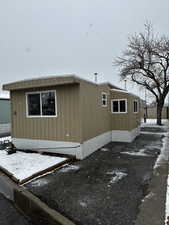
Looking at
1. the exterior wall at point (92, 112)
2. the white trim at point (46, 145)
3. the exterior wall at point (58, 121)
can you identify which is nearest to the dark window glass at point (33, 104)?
the exterior wall at point (58, 121)

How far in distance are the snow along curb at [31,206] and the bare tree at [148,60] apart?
16010 mm

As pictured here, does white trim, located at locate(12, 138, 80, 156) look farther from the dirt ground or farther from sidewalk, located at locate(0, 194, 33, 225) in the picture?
sidewalk, located at locate(0, 194, 33, 225)

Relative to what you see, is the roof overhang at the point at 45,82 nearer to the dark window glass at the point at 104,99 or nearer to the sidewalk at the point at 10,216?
the dark window glass at the point at 104,99

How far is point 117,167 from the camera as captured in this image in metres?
4.95

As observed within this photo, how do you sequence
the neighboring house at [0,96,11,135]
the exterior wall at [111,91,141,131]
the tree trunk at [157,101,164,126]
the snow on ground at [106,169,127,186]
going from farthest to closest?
the tree trunk at [157,101,164,126], the neighboring house at [0,96,11,135], the exterior wall at [111,91,141,131], the snow on ground at [106,169,127,186]

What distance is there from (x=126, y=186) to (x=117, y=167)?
4.14 feet

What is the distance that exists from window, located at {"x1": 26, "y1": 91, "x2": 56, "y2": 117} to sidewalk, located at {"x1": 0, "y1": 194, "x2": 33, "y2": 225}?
3.59 m

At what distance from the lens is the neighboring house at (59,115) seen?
19.0 ft

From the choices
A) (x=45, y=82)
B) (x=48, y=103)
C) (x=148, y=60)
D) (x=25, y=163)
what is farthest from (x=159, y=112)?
(x=25, y=163)

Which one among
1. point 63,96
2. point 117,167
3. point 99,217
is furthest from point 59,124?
point 99,217

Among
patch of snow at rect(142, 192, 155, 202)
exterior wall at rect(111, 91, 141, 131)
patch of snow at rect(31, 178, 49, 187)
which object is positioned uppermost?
exterior wall at rect(111, 91, 141, 131)

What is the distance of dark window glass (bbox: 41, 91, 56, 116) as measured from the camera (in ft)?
20.5

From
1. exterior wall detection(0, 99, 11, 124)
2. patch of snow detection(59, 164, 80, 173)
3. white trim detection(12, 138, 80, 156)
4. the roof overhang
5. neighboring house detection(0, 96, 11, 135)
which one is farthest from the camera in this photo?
exterior wall detection(0, 99, 11, 124)

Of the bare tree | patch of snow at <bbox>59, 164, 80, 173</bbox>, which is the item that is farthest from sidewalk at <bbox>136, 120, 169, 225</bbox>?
A: the bare tree
